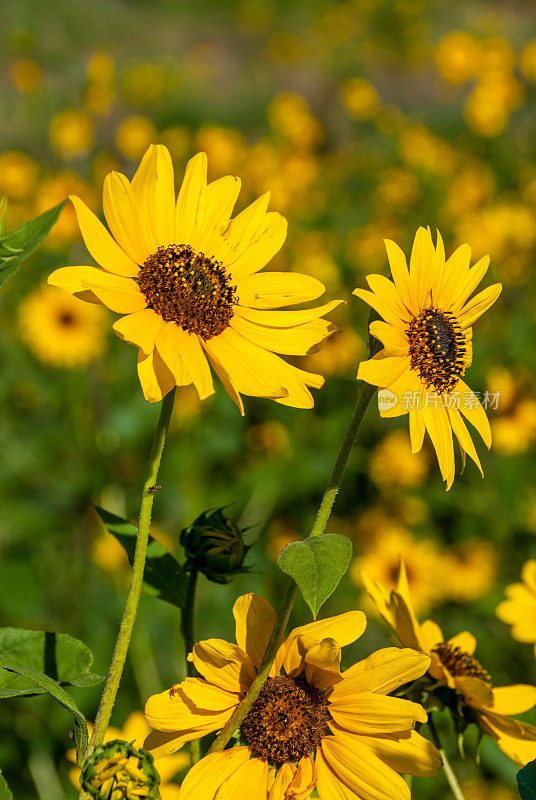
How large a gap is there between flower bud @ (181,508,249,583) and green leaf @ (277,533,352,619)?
1.01 feet

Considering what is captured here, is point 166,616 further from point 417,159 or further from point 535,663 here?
point 417,159

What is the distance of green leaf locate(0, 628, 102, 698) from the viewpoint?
85 centimetres

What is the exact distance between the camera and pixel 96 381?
3.79 meters

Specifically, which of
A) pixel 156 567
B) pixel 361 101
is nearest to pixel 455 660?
pixel 156 567

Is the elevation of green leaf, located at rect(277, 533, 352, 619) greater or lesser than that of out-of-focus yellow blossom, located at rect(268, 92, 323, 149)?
lesser

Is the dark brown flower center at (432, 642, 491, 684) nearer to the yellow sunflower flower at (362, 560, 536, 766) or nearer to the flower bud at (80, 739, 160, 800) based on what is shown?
the yellow sunflower flower at (362, 560, 536, 766)

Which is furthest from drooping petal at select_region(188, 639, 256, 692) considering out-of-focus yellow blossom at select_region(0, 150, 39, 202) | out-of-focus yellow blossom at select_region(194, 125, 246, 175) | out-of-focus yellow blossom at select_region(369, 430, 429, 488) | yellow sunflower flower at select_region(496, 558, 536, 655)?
out-of-focus yellow blossom at select_region(194, 125, 246, 175)

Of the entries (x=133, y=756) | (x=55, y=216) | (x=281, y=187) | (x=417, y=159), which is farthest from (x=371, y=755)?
(x=417, y=159)

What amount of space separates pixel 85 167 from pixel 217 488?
342 centimetres

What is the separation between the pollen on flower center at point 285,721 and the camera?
2.72ft

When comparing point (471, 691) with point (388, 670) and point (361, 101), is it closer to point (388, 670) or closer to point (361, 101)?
point (388, 670)

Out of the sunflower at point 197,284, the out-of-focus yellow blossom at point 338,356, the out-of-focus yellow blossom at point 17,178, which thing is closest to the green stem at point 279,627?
the sunflower at point 197,284

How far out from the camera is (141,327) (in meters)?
0.93

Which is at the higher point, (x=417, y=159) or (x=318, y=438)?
(x=417, y=159)
